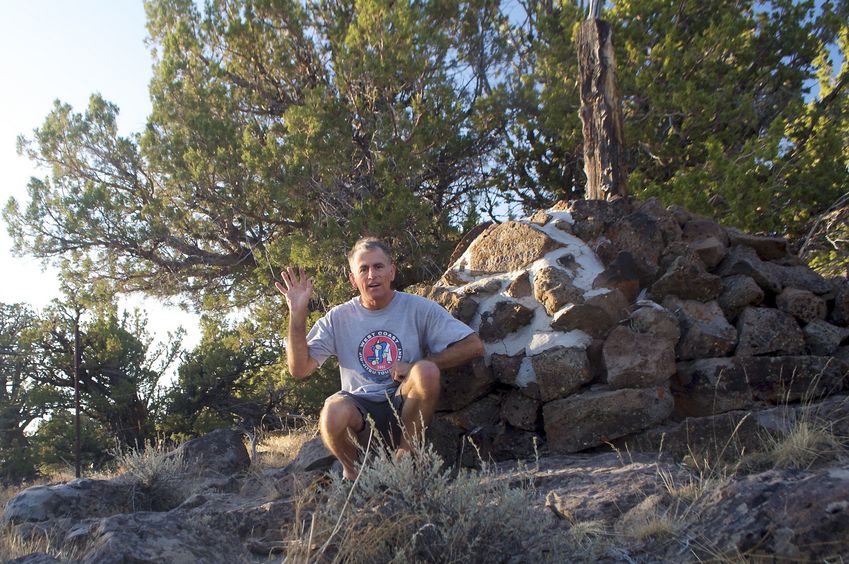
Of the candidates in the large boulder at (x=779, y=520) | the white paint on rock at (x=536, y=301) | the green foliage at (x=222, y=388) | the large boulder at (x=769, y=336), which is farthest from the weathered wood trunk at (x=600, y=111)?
the green foliage at (x=222, y=388)

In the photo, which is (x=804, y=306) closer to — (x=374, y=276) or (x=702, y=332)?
(x=702, y=332)

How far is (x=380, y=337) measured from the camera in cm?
423

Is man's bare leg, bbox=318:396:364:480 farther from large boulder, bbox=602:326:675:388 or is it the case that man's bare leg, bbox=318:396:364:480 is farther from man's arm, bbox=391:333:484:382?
large boulder, bbox=602:326:675:388

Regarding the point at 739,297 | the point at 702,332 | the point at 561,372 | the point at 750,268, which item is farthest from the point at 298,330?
the point at 750,268

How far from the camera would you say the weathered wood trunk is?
6.60 meters

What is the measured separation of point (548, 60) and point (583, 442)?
791 cm

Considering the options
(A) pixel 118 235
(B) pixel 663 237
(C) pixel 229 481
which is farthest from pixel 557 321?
(A) pixel 118 235

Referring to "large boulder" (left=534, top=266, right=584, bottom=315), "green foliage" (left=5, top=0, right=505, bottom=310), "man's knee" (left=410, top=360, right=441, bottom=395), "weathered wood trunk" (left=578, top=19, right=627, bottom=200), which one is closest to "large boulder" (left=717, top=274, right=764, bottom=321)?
"large boulder" (left=534, top=266, right=584, bottom=315)

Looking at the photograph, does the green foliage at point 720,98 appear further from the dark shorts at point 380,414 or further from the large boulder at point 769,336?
the dark shorts at point 380,414

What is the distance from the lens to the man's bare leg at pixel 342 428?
3.79 meters

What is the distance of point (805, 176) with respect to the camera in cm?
937

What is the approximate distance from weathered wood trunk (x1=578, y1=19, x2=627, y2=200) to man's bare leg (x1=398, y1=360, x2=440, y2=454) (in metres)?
3.29

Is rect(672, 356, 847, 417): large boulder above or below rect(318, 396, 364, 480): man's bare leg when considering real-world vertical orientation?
below

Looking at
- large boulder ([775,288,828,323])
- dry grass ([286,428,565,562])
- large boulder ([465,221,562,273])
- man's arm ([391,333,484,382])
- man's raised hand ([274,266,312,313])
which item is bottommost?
dry grass ([286,428,565,562])
